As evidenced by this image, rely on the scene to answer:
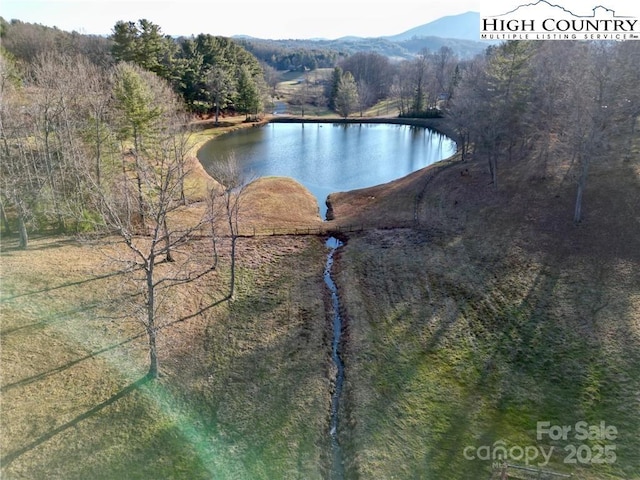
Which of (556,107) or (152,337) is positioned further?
(556,107)

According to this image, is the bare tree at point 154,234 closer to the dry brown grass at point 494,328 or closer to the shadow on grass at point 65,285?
the shadow on grass at point 65,285

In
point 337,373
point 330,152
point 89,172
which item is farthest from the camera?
point 330,152

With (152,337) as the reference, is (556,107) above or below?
above

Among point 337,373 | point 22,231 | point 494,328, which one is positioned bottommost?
point 337,373

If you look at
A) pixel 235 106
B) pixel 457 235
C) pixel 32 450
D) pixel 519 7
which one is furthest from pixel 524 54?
pixel 235 106

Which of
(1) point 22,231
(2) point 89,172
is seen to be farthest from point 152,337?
(2) point 89,172

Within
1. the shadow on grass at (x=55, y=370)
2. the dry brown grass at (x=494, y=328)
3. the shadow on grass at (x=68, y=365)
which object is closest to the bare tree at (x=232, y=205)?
the shadow on grass at (x=68, y=365)

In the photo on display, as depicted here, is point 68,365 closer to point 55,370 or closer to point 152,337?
point 55,370
